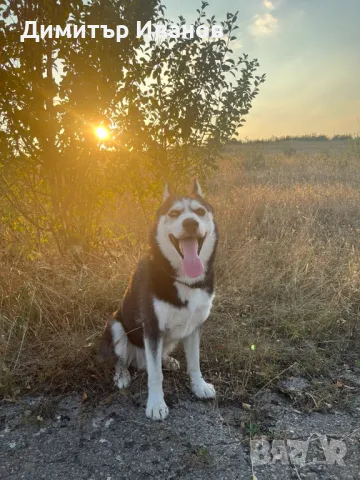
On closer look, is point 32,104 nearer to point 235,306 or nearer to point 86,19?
point 86,19

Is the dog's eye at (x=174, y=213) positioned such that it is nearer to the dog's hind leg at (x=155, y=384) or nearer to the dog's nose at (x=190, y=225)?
the dog's nose at (x=190, y=225)

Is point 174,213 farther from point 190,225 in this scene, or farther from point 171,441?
point 171,441

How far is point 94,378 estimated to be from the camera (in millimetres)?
3135

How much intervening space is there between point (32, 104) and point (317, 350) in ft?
13.3

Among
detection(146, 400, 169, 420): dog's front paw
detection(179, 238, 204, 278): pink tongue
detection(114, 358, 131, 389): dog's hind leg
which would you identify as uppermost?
detection(179, 238, 204, 278): pink tongue

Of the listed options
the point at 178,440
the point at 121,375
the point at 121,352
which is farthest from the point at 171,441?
the point at 121,352

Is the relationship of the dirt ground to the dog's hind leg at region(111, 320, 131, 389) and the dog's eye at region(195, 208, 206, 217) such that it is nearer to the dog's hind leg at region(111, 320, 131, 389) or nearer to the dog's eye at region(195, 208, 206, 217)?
the dog's hind leg at region(111, 320, 131, 389)

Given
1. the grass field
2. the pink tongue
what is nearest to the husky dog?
the pink tongue

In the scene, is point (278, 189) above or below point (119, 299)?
above

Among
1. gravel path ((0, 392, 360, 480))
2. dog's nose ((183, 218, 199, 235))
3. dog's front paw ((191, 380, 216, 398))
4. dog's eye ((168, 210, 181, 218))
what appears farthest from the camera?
dog's front paw ((191, 380, 216, 398))

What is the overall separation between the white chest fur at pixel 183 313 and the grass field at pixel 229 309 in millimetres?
654

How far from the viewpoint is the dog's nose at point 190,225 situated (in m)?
2.66

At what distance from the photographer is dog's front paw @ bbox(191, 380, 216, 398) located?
2.95m

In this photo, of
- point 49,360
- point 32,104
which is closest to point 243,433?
point 49,360
